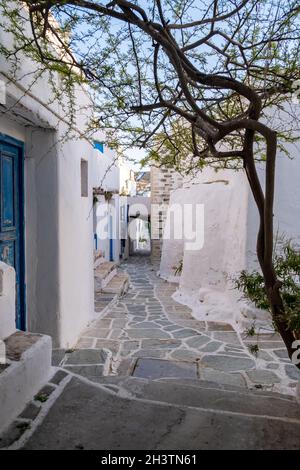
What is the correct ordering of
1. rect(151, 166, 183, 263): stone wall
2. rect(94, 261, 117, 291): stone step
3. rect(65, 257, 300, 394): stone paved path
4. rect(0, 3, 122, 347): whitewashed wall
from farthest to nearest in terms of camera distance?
rect(151, 166, 183, 263): stone wall → rect(94, 261, 117, 291): stone step → rect(65, 257, 300, 394): stone paved path → rect(0, 3, 122, 347): whitewashed wall

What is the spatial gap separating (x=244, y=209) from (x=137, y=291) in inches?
177

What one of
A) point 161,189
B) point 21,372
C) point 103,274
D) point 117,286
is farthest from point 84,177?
point 161,189

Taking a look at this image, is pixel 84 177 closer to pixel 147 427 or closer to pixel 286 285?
pixel 286 285

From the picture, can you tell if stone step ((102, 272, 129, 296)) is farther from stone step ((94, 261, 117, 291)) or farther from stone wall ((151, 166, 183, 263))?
stone wall ((151, 166, 183, 263))

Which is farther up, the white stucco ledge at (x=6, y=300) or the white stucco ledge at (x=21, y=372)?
the white stucco ledge at (x=6, y=300)

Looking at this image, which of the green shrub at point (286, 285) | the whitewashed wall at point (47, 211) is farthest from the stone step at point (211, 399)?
the whitewashed wall at point (47, 211)

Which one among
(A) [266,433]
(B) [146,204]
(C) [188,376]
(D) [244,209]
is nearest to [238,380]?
(C) [188,376]

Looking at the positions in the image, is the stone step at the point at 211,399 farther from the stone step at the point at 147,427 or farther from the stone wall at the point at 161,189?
the stone wall at the point at 161,189

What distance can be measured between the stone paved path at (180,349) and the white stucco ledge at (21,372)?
1151mm

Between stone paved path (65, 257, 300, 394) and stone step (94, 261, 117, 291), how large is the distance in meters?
0.93

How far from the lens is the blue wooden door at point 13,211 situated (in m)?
4.14

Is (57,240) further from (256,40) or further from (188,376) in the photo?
(256,40)

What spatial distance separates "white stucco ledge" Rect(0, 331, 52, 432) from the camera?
226cm

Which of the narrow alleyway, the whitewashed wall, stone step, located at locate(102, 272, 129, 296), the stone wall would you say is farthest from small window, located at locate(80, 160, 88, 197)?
the stone wall
